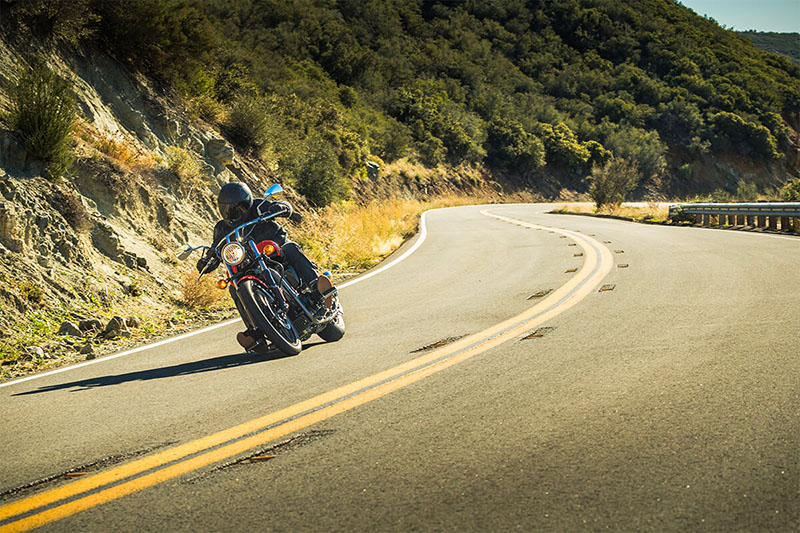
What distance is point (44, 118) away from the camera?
35.1 feet

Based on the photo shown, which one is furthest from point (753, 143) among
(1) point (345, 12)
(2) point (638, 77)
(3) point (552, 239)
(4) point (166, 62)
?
(4) point (166, 62)

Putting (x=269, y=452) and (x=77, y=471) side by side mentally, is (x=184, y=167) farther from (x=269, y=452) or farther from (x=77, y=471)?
(x=269, y=452)

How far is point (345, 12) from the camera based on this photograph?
88.4 m

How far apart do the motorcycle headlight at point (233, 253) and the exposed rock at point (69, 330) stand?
3.22 m

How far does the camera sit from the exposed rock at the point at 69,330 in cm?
853

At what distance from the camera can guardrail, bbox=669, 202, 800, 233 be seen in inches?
762

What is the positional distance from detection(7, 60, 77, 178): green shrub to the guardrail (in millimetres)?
17618

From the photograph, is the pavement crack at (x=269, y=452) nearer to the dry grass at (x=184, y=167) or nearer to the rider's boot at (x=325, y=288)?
the rider's boot at (x=325, y=288)

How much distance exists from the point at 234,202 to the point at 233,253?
721mm

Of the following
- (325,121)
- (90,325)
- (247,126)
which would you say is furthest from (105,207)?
(325,121)

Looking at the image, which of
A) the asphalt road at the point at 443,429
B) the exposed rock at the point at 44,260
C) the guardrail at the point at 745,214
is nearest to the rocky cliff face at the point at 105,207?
the exposed rock at the point at 44,260

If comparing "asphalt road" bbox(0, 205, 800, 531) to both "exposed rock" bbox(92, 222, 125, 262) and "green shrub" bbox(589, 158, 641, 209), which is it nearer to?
"exposed rock" bbox(92, 222, 125, 262)

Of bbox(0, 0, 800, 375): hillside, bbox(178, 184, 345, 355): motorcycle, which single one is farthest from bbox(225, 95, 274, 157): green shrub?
bbox(178, 184, 345, 355): motorcycle

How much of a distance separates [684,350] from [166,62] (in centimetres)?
1587
